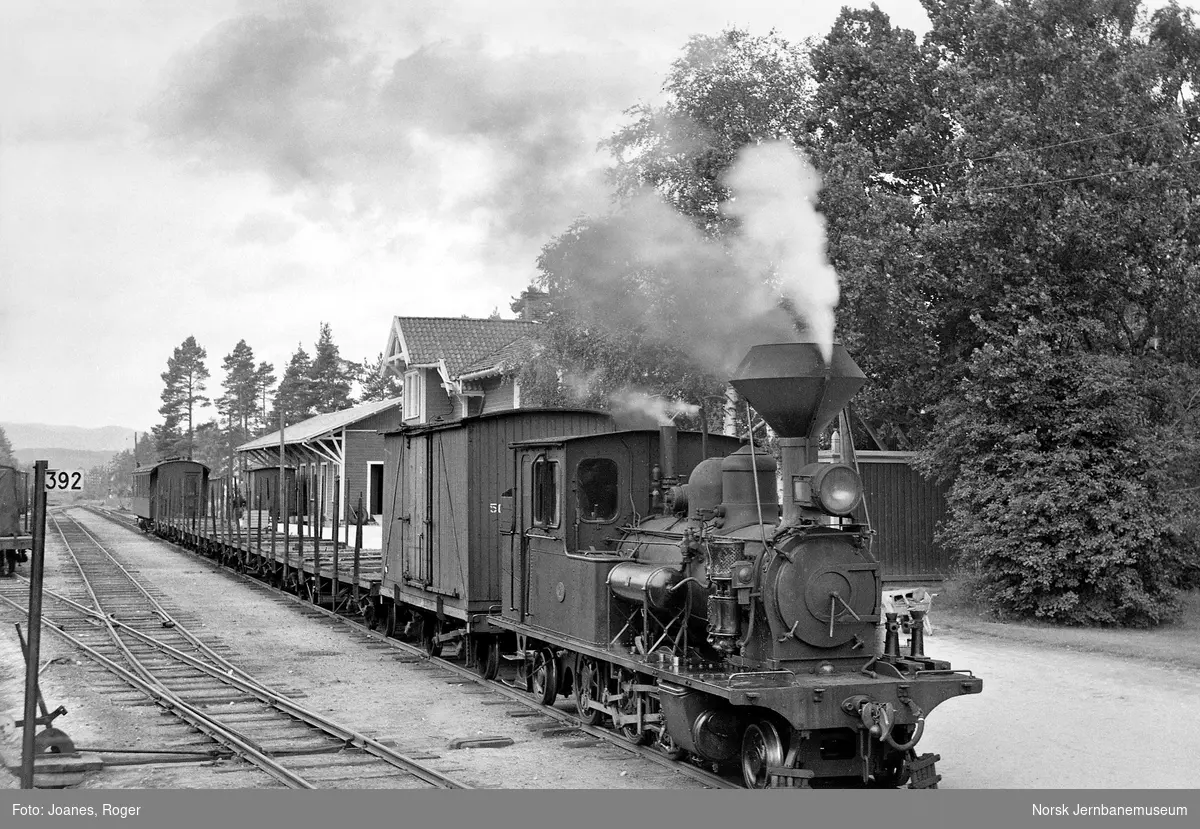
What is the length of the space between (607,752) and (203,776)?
3187mm

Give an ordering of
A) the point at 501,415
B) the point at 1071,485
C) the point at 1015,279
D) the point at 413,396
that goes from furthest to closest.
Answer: the point at 413,396, the point at 1015,279, the point at 1071,485, the point at 501,415

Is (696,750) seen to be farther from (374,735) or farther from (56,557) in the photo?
(56,557)

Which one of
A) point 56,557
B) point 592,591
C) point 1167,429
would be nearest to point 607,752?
point 592,591

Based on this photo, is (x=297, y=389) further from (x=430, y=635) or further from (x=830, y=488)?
(x=830, y=488)

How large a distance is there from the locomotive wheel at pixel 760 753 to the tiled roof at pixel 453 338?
26.1 meters

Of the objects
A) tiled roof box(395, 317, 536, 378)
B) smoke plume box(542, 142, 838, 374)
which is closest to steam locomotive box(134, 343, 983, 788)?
smoke plume box(542, 142, 838, 374)

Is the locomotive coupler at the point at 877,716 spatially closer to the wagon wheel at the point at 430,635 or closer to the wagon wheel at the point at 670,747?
the wagon wheel at the point at 670,747

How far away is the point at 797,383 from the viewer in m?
7.59

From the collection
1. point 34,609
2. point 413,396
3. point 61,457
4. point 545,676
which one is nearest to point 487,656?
point 545,676

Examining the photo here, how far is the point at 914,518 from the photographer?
21328mm

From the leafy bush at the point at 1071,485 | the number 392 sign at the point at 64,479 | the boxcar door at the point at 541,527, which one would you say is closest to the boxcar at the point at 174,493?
the leafy bush at the point at 1071,485

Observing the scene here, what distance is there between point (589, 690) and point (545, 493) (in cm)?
193

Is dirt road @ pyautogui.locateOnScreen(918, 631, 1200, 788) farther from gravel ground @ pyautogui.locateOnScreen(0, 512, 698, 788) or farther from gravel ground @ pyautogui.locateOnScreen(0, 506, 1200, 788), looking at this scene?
gravel ground @ pyautogui.locateOnScreen(0, 512, 698, 788)

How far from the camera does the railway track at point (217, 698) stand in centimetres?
869
